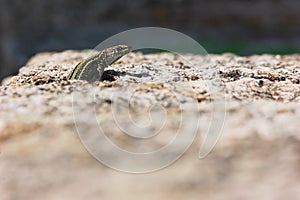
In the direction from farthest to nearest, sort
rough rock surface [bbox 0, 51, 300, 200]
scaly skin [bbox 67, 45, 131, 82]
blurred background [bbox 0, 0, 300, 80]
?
1. blurred background [bbox 0, 0, 300, 80]
2. scaly skin [bbox 67, 45, 131, 82]
3. rough rock surface [bbox 0, 51, 300, 200]

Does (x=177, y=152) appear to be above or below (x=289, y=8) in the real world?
below

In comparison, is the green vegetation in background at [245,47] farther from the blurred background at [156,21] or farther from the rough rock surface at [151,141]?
the rough rock surface at [151,141]

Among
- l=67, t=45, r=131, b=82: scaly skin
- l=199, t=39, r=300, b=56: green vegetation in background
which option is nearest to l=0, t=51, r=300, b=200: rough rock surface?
l=67, t=45, r=131, b=82: scaly skin

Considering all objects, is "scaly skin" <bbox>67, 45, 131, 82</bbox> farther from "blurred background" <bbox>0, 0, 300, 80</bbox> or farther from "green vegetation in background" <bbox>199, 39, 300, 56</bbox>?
"blurred background" <bbox>0, 0, 300, 80</bbox>

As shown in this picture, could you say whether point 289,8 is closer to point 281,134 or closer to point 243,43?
point 243,43

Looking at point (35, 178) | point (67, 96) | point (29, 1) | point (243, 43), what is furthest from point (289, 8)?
point (35, 178)

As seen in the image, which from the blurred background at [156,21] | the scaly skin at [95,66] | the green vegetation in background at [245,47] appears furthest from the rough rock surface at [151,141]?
the blurred background at [156,21]
